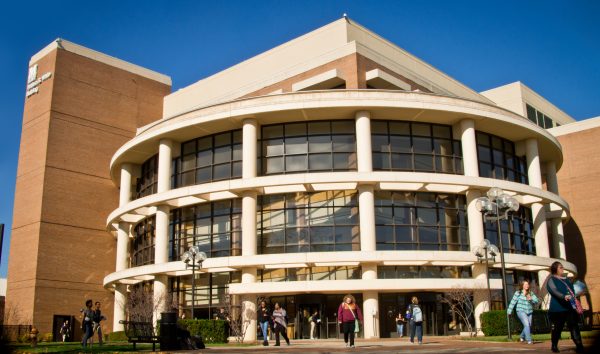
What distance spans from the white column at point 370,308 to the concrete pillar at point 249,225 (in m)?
6.20

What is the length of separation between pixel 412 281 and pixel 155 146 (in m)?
19.8

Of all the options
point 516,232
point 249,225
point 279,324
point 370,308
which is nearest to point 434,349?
point 279,324

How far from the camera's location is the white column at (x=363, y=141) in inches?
1401

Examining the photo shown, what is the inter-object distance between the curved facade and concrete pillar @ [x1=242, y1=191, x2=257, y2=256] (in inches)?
2.5

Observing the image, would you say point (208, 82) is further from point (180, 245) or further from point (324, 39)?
point (180, 245)

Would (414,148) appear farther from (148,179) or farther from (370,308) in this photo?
(148,179)

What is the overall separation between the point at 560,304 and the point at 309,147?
87.6ft

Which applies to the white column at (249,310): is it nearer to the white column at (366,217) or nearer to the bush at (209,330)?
the bush at (209,330)

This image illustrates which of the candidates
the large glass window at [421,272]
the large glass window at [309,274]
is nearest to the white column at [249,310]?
the large glass window at [309,274]

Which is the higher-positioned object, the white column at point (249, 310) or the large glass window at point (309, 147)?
the large glass window at point (309, 147)

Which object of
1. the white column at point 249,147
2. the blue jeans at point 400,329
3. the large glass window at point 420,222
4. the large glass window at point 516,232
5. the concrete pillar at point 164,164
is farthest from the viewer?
the concrete pillar at point 164,164

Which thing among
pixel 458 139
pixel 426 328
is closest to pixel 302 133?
pixel 458 139

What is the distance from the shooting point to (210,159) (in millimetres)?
40281

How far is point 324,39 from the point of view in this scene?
45.6 m
